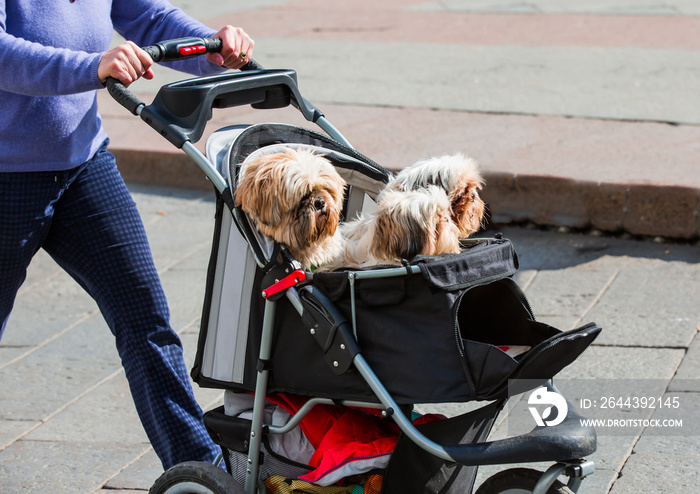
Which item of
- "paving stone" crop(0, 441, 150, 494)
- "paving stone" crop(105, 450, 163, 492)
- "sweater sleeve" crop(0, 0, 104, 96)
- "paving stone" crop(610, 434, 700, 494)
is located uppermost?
"sweater sleeve" crop(0, 0, 104, 96)

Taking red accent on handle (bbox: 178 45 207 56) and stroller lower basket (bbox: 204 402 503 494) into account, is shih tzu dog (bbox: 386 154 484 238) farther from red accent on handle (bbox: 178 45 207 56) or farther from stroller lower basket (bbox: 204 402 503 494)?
red accent on handle (bbox: 178 45 207 56)

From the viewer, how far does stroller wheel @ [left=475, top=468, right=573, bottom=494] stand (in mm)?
2439

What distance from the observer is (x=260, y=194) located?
2.40 metres

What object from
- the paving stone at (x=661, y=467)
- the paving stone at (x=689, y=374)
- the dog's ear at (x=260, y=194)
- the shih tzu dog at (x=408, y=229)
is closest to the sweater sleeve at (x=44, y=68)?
the dog's ear at (x=260, y=194)

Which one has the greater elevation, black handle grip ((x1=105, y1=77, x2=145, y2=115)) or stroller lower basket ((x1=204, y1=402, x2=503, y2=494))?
black handle grip ((x1=105, y1=77, x2=145, y2=115))

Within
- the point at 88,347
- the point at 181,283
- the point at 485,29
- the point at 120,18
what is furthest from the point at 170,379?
the point at 485,29

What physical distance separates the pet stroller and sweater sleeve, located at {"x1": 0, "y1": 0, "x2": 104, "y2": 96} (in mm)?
126

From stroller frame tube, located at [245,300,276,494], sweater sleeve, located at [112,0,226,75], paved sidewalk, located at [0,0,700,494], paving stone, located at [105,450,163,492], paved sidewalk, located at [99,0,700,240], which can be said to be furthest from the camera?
paved sidewalk, located at [99,0,700,240]

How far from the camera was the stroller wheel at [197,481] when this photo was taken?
2.54 m

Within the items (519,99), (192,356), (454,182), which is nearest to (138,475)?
(192,356)

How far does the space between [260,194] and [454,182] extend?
0.54m

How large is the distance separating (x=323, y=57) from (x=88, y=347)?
18.6ft

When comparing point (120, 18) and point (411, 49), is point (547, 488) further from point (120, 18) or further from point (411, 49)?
point (411, 49)

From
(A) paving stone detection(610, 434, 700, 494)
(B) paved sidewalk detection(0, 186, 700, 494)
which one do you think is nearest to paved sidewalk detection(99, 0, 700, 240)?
(B) paved sidewalk detection(0, 186, 700, 494)
